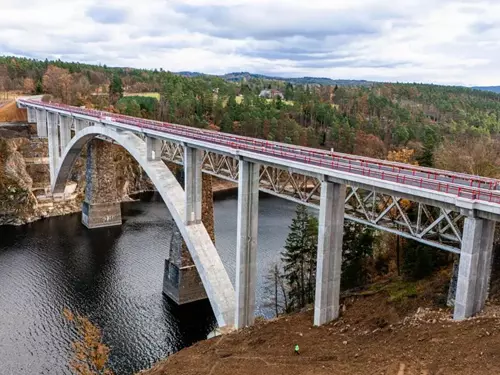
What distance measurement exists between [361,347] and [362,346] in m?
0.08

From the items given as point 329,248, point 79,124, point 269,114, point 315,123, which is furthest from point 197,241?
point 315,123

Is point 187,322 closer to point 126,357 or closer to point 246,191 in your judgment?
point 126,357

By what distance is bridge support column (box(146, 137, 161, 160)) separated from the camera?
37562mm

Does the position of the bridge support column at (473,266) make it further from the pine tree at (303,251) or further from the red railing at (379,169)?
the pine tree at (303,251)

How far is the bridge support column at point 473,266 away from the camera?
54.9 ft

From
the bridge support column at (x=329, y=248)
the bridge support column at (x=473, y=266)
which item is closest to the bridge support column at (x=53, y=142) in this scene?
the bridge support column at (x=329, y=248)

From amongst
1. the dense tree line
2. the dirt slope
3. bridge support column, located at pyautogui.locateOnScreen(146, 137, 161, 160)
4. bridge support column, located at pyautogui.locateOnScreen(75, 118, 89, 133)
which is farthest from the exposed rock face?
the dirt slope

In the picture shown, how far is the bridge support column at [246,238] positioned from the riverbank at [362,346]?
251 cm

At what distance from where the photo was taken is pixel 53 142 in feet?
207

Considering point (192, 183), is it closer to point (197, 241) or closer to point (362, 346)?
point (197, 241)

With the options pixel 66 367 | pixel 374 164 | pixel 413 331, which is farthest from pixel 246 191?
pixel 66 367

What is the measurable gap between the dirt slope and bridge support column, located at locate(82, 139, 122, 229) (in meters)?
35.2

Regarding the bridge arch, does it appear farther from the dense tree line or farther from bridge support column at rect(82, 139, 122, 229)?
the dense tree line

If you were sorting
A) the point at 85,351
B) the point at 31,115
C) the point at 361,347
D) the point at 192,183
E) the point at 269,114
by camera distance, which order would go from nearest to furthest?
the point at 361,347, the point at 85,351, the point at 192,183, the point at 31,115, the point at 269,114
